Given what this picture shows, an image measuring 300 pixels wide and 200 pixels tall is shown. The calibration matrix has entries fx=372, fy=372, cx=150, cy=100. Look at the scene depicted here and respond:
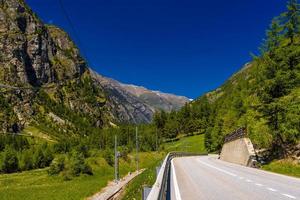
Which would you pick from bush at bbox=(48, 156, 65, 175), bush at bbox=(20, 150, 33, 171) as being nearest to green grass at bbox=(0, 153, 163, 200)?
bush at bbox=(48, 156, 65, 175)

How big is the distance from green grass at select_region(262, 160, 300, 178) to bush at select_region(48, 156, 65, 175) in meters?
45.1

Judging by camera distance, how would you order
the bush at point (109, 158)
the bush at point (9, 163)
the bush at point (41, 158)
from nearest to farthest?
1. the bush at point (109, 158)
2. the bush at point (9, 163)
3. the bush at point (41, 158)

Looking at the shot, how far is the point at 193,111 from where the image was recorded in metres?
167

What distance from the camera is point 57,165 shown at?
70312 mm

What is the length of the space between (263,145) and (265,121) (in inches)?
183

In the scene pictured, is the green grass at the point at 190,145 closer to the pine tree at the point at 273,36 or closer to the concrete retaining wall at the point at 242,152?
the concrete retaining wall at the point at 242,152

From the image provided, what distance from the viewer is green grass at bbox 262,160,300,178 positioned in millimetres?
26406

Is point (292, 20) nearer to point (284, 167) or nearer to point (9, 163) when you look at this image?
point (284, 167)

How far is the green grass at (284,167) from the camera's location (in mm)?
26406

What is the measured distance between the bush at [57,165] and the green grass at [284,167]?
45073mm

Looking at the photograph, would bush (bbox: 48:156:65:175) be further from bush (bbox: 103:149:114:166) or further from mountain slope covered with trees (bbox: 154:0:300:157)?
mountain slope covered with trees (bbox: 154:0:300:157)

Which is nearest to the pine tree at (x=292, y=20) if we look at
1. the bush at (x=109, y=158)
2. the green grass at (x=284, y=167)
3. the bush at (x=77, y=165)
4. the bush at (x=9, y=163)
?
the green grass at (x=284, y=167)

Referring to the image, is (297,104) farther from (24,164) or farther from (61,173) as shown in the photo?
(24,164)

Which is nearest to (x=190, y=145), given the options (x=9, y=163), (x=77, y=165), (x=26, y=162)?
(x=26, y=162)
